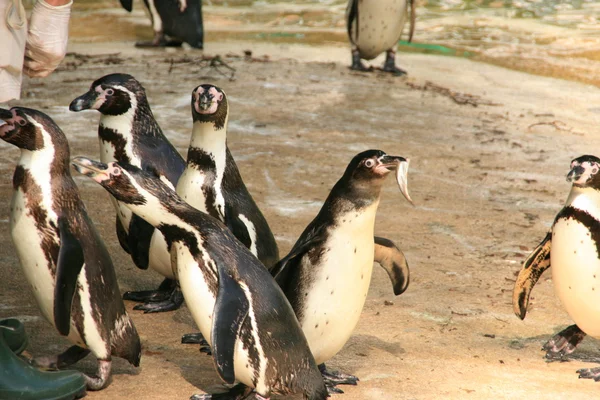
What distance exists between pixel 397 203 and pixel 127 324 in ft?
9.60

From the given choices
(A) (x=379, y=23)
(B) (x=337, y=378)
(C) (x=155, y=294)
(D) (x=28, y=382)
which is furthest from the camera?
(A) (x=379, y=23)

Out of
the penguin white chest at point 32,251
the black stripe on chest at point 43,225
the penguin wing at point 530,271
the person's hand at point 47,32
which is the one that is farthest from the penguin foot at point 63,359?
the penguin wing at point 530,271

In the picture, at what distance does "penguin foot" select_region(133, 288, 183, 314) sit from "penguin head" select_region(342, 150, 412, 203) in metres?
1.12

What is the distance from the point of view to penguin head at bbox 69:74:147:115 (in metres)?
3.66

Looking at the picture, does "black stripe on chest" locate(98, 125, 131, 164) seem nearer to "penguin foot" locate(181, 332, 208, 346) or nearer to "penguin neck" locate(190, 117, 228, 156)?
"penguin neck" locate(190, 117, 228, 156)

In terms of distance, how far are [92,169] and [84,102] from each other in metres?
1.02

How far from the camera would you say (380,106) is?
8.31 m

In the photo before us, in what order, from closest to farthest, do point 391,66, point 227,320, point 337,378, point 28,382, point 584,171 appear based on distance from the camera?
1. point 227,320
2. point 28,382
3. point 337,378
4. point 584,171
5. point 391,66

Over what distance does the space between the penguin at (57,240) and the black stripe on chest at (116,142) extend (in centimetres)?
73

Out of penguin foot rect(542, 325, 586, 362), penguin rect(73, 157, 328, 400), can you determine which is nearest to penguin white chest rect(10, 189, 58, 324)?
penguin rect(73, 157, 328, 400)

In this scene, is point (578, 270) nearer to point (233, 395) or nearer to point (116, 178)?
point (233, 395)

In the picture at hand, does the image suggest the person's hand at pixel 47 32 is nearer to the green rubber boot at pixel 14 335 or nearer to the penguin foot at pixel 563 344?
the green rubber boot at pixel 14 335

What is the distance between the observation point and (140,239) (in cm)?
378

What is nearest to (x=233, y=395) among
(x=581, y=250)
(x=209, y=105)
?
(x=209, y=105)
